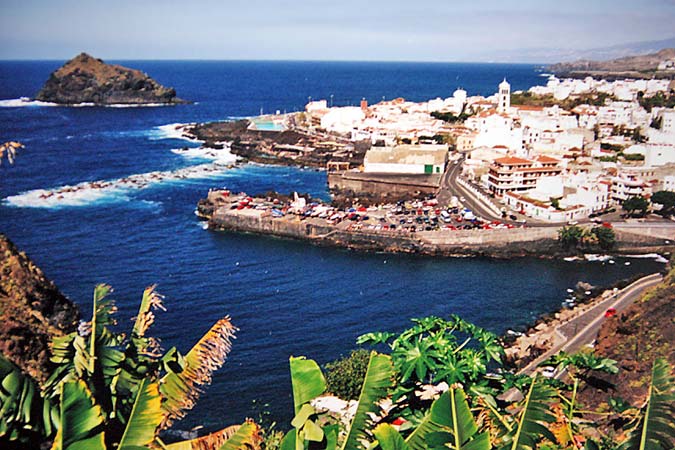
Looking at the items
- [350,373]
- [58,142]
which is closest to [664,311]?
[350,373]

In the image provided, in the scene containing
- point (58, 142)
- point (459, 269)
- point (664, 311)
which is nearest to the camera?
point (664, 311)

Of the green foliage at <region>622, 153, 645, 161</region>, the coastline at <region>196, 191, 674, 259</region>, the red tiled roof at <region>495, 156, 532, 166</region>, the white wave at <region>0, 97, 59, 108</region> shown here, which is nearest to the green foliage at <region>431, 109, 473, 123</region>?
the green foliage at <region>622, 153, 645, 161</region>

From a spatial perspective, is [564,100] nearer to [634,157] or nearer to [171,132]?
[634,157]

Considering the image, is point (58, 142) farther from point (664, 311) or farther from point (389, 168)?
point (664, 311)

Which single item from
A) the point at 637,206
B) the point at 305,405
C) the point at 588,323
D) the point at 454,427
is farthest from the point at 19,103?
the point at 454,427

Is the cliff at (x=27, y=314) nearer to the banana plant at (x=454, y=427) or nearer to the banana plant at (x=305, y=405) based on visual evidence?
the banana plant at (x=305, y=405)

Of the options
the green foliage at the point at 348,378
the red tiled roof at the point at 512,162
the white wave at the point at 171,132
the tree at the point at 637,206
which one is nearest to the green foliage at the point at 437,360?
the green foliage at the point at 348,378

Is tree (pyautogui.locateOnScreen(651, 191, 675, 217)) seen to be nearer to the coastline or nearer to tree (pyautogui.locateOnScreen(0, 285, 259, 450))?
the coastline
